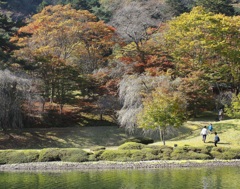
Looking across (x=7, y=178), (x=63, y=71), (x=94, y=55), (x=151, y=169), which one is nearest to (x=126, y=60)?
(x=63, y=71)

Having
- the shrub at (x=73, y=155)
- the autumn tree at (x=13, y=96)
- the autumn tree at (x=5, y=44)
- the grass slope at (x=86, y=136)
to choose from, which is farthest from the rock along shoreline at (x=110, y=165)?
the autumn tree at (x=5, y=44)

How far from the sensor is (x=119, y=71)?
1762 inches

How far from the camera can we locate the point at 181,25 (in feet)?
164

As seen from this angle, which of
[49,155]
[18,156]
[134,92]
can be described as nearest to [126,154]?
[49,155]

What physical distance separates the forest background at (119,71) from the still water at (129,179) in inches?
372

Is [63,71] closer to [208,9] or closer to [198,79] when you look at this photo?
[198,79]

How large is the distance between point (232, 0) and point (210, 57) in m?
51.8

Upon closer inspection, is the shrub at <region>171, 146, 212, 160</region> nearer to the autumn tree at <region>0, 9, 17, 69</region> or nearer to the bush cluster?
the bush cluster

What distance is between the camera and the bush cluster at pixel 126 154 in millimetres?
28359

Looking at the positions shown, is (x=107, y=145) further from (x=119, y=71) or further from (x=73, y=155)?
(x=119, y=71)

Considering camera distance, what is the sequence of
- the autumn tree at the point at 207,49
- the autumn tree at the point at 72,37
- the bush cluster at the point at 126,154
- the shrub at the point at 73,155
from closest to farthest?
the bush cluster at the point at 126,154 < the shrub at the point at 73,155 < the autumn tree at the point at 207,49 < the autumn tree at the point at 72,37

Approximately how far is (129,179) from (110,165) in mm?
5669

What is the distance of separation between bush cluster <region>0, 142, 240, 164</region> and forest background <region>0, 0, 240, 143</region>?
14.7ft

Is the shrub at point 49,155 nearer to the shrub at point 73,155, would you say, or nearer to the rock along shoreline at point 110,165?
the shrub at point 73,155
